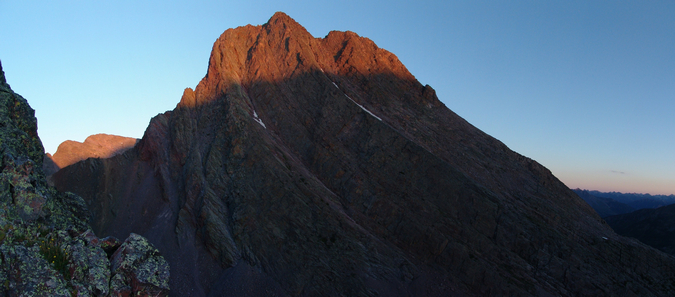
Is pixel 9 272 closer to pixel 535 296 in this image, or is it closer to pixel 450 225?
pixel 450 225

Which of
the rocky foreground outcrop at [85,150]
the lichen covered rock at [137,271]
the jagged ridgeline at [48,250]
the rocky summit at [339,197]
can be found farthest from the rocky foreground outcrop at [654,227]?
the rocky foreground outcrop at [85,150]

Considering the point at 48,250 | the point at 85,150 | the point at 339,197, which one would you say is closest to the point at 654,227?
the point at 339,197

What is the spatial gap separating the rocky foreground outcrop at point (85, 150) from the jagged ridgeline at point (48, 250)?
70.0 m

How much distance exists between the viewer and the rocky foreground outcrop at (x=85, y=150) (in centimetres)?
8262

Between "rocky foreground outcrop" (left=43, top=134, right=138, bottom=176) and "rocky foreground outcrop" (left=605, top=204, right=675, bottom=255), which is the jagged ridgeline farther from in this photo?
"rocky foreground outcrop" (left=605, top=204, right=675, bottom=255)

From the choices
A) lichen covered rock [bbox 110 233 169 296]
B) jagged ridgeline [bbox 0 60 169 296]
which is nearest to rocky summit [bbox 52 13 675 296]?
lichen covered rock [bbox 110 233 169 296]

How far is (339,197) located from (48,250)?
1134 inches

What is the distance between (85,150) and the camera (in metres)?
89.7

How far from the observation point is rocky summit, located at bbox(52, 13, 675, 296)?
113 feet

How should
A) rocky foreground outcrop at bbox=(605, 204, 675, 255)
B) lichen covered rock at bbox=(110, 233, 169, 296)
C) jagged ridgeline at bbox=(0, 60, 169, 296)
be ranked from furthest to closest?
rocky foreground outcrop at bbox=(605, 204, 675, 255) → lichen covered rock at bbox=(110, 233, 169, 296) → jagged ridgeline at bbox=(0, 60, 169, 296)

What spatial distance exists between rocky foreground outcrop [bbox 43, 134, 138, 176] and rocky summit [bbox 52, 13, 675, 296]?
40019mm

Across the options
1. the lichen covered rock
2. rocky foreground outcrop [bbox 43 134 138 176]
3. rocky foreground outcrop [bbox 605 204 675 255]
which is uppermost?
rocky foreground outcrop [bbox 605 204 675 255]

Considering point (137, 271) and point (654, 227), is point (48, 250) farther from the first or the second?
point (654, 227)

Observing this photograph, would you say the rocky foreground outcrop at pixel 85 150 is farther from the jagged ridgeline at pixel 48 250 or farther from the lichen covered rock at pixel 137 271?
the lichen covered rock at pixel 137 271
